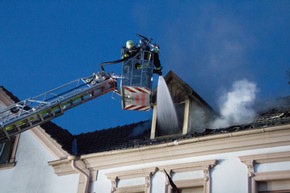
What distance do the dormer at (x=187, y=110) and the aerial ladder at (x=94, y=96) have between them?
1034 millimetres

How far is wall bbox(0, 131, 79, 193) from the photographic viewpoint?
15.5 meters

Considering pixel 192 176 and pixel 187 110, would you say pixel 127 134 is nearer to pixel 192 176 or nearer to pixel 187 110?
pixel 187 110

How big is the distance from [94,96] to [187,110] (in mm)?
2492

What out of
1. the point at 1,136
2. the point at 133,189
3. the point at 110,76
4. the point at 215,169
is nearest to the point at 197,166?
the point at 215,169

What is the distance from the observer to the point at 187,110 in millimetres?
14719

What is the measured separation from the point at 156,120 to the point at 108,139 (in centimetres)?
297

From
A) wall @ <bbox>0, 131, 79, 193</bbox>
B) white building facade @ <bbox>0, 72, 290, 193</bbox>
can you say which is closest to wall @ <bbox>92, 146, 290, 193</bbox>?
white building facade @ <bbox>0, 72, 290, 193</bbox>

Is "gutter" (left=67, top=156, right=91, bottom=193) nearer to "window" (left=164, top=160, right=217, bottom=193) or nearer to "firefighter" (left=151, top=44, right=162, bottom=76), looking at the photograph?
"window" (left=164, top=160, right=217, bottom=193)

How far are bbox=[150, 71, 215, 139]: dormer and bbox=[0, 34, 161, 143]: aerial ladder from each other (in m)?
1.03

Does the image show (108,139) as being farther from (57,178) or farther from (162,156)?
Result: (162,156)

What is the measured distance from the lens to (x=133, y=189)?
558 inches

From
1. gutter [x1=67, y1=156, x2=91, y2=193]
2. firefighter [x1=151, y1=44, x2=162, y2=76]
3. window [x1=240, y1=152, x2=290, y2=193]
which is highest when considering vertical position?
firefighter [x1=151, y1=44, x2=162, y2=76]

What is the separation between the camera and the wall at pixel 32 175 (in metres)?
15.5

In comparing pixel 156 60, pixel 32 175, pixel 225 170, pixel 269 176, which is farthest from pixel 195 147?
pixel 32 175
